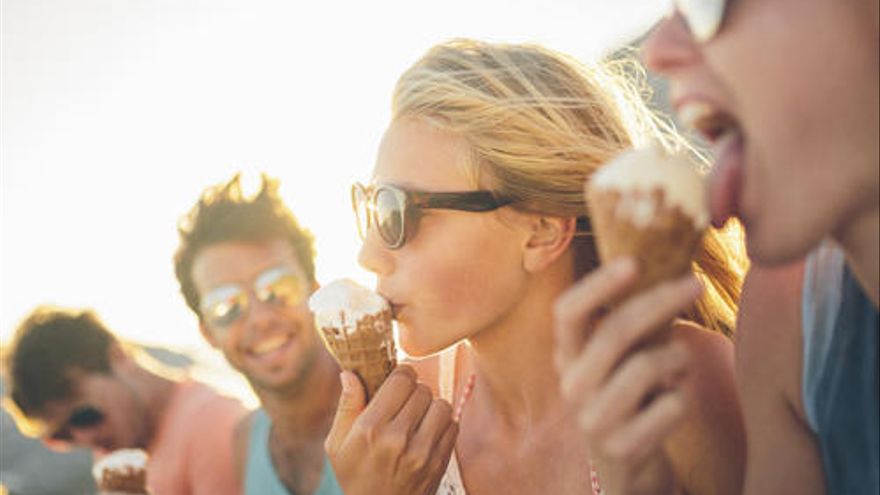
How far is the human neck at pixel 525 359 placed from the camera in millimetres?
2779

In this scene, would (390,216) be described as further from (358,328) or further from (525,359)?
(525,359)

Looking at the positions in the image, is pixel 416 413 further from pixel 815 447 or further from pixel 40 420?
pixel 40 420

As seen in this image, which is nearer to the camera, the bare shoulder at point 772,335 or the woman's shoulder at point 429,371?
the bare shoulder at point 772,335

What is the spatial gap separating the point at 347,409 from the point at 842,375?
1356 mm

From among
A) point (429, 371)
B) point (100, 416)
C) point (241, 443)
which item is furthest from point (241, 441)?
point (429, 371)

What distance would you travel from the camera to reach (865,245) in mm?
1601

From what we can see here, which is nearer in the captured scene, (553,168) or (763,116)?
(763,116)

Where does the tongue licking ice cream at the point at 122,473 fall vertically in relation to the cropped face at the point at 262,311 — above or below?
below

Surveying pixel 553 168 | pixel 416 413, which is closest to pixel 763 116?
pixel 553 168

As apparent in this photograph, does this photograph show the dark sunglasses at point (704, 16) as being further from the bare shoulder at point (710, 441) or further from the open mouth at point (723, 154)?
the bare shoulder at point (710, 441)

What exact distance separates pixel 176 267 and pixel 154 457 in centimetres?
134

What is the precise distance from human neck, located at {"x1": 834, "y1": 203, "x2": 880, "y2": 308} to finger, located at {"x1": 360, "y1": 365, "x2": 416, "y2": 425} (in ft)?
4.22

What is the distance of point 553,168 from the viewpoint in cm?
267

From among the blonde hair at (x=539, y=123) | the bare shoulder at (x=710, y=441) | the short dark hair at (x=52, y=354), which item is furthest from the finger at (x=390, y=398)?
the short dark hair at (x=52, y=354)
